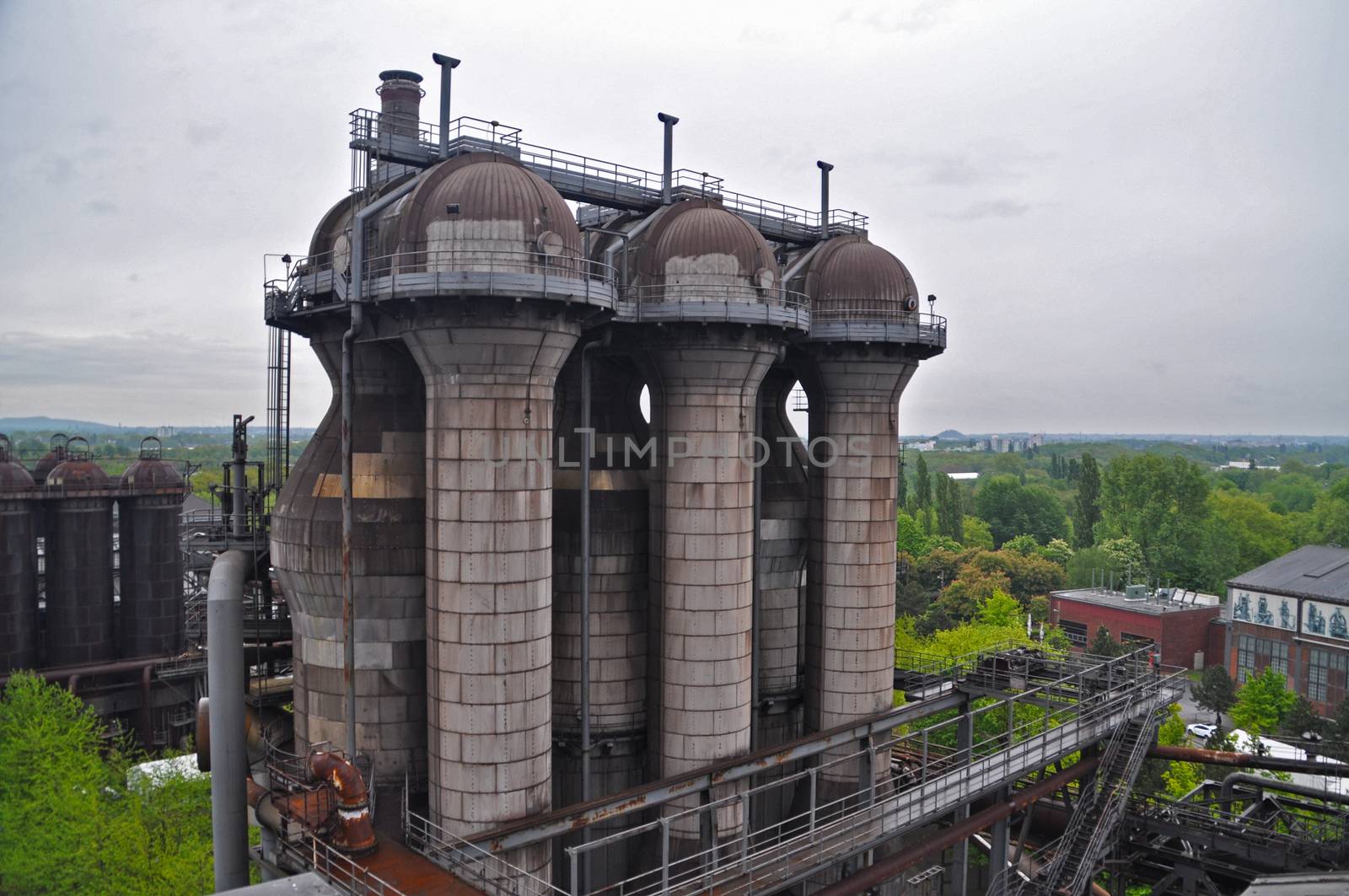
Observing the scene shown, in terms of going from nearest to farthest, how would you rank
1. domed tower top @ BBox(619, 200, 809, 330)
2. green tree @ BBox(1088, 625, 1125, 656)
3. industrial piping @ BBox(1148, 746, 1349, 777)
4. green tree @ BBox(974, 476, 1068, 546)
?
domed tower top @ BBox(619, 200, 809, 330), industrial piping @ BBox(1148, 746, 1349, 777), green tree @ BBox(1088, 625, 1125, 656), green tree @ BBox(974, 476, 1068, 546)

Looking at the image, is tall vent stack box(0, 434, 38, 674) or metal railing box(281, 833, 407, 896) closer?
metal railing box(281, 833, 407, 896)

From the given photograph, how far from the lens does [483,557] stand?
75.4 feet

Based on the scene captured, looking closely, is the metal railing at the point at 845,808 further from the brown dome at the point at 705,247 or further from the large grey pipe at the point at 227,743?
the brown dome at the point at 705,247

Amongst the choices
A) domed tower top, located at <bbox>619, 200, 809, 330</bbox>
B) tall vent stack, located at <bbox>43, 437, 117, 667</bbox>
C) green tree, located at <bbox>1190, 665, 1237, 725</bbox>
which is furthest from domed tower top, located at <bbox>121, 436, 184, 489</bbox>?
green tree, located at <bbox>1190, 665, 1237, 725</bbox>

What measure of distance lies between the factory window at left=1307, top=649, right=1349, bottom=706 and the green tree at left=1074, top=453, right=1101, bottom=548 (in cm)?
5248

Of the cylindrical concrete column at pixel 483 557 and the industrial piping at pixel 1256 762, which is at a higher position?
the cylindrical concrete column at pixel 483 557

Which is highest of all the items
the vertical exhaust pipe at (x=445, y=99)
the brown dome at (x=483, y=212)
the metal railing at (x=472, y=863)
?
the vertical exhaust pipe at (x=445, y=99)

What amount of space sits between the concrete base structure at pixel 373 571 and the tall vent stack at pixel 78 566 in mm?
32631

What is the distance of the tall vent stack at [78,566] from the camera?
50.5m

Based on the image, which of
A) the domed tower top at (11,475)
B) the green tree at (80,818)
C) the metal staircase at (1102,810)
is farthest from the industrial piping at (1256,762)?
the domed tower top at (11,475)

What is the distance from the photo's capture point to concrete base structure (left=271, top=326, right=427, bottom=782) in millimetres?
25141

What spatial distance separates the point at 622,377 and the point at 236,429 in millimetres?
12776

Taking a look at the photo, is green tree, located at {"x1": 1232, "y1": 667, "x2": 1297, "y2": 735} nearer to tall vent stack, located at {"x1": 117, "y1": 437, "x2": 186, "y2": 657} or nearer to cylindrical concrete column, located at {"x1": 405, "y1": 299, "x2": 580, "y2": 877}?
cylindrical concrete column, located at {"x1": 405, "y1": 299, "x2": 580, "y2": 877}

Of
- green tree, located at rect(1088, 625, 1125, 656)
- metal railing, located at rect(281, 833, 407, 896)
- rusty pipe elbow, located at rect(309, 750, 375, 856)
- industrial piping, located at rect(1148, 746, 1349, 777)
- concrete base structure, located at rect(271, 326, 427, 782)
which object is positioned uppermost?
concrete base structure, located at rect(271, 326, 427, 782)
